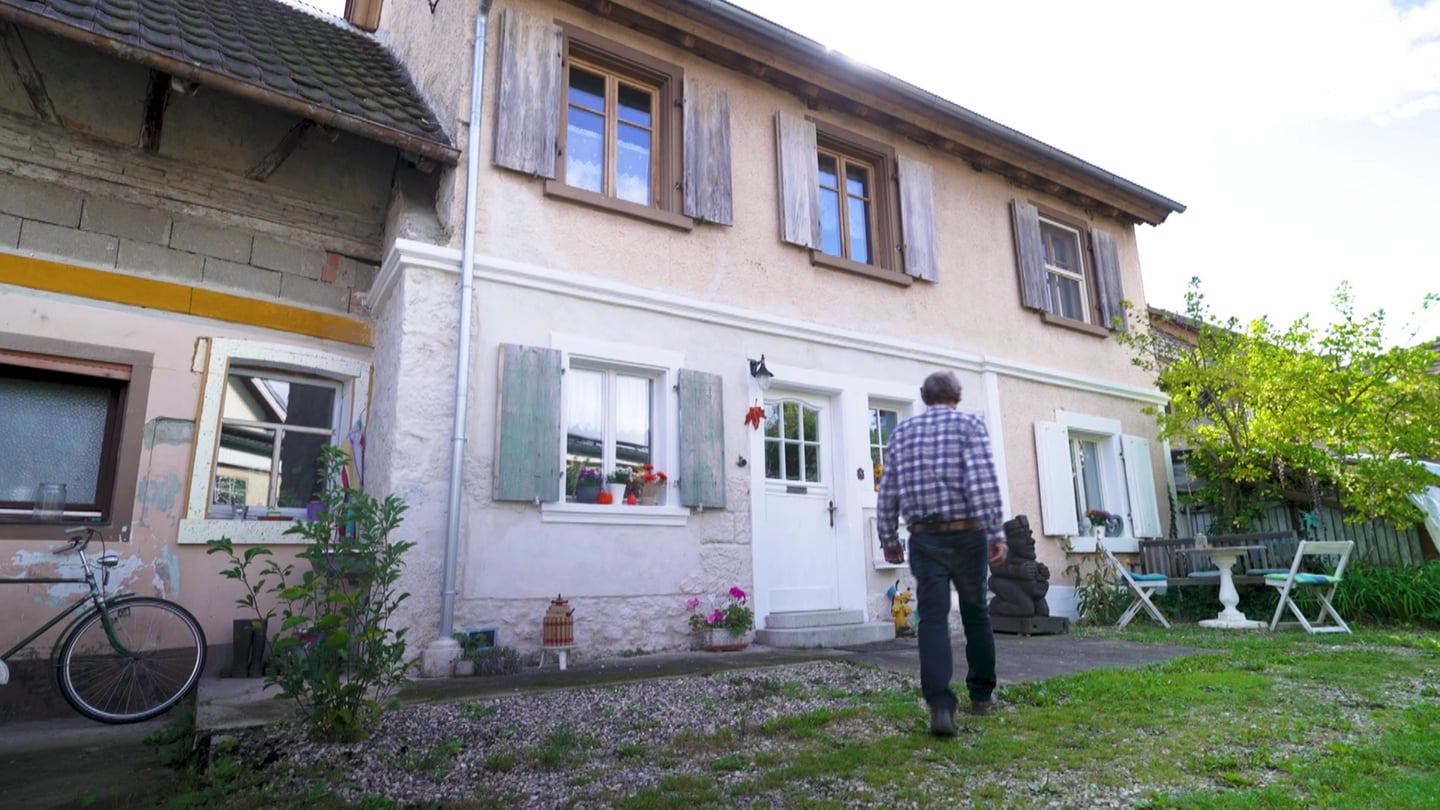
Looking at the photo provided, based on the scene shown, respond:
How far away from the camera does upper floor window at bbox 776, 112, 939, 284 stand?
311 inches

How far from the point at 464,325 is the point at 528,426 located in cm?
83

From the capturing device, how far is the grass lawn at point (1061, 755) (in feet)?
Answer: 8.82

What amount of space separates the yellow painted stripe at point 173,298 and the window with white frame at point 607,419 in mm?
1922

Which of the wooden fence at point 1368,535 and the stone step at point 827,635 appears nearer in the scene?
the stone step at point 827,635

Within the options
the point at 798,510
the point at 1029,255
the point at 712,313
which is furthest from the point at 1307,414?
the point at 712,313

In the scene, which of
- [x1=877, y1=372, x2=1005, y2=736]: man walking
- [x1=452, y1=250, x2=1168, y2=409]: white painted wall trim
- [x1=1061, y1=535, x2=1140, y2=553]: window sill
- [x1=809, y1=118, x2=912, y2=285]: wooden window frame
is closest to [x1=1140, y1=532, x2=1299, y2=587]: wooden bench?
[x1=1061, y1=535, x2=1140, y2=553]: window sill

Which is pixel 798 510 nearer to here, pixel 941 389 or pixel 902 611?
pixel 902 611

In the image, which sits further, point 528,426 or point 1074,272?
point 1074,272

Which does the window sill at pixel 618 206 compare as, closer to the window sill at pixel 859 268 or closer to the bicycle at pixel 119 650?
the window sill at pixel 859 268

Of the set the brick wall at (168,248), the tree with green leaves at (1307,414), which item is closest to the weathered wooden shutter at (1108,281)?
the tree with green leaves at (1307,414)

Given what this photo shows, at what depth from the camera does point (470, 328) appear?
19.3 feet

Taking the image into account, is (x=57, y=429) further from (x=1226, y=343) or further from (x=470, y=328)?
(x=1226, y=343)

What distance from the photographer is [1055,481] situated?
29.5 ft

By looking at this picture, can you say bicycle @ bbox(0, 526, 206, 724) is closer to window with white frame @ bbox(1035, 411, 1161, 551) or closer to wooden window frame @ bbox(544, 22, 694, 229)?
wooden window frame @ bbox(544, 22, 694, 229)
